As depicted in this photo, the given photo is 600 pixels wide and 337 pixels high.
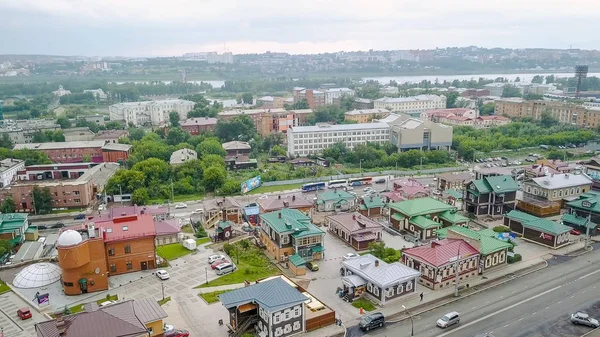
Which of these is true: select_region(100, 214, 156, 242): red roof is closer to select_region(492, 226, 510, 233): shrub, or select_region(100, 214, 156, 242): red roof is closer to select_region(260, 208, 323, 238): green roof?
select_region(260, 208, 323, 238): green roof

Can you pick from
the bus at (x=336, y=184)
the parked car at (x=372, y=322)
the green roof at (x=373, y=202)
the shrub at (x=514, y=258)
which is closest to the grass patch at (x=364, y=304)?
the parked car at (x=372, y=322)

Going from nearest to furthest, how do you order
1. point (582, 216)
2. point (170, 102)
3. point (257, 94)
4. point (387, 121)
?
point (582, 216)
point (387, 121)
point (170, 102)
point (257, 94)

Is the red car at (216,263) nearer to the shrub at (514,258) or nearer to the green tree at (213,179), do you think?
the shrub at (514,258)

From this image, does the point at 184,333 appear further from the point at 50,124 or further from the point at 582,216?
the point at 50,124

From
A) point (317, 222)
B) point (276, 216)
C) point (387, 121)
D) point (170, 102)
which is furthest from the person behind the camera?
point (170, 102)

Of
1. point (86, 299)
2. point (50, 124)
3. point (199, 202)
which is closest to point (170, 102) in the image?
point (50, 124)

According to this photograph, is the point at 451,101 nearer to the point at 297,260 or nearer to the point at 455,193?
the point at 455,193
